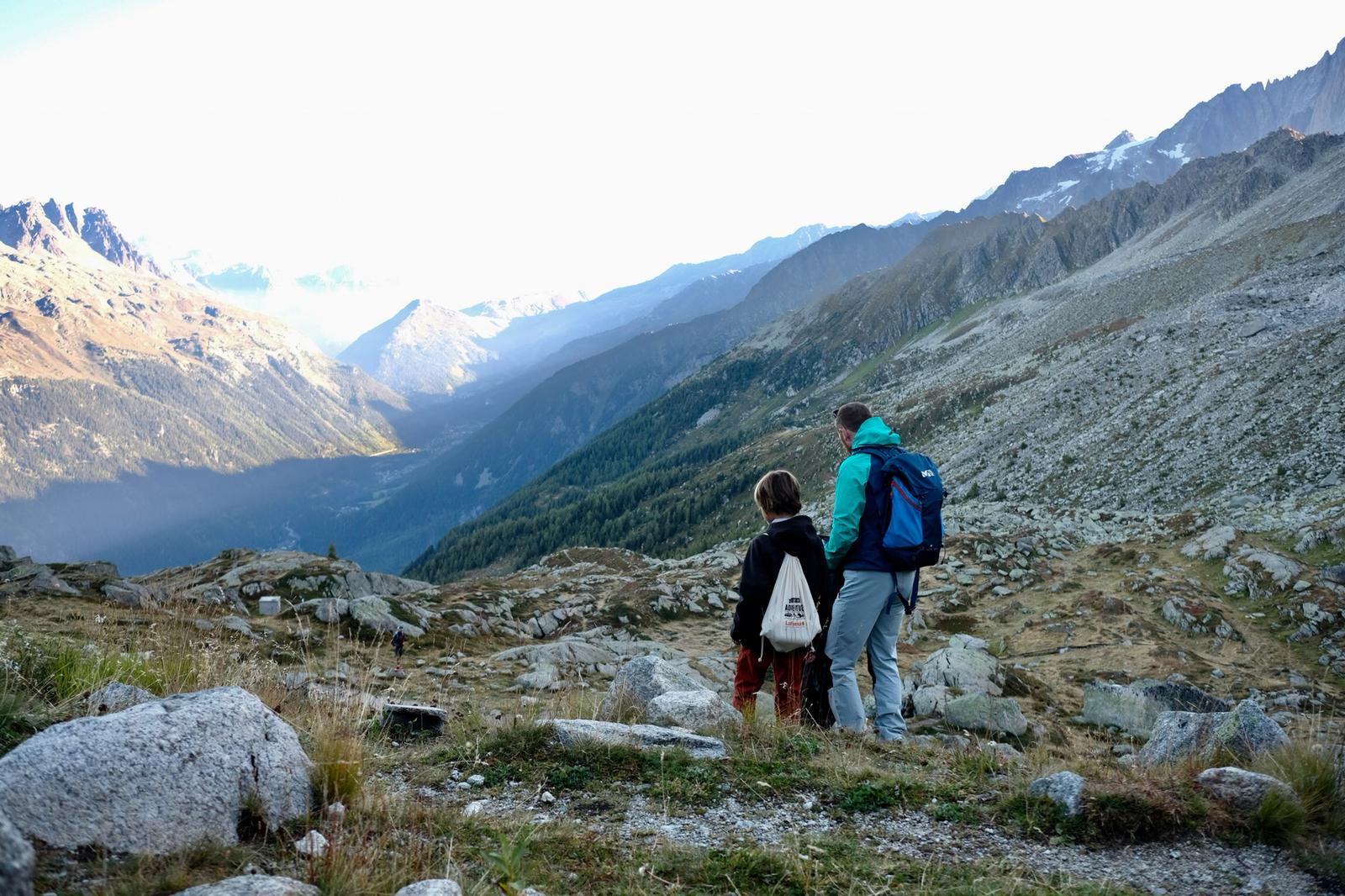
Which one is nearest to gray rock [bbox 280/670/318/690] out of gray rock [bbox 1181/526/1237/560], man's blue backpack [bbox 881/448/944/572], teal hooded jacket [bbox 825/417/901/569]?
teal hooded jacket [bbox 825/417/901/569]

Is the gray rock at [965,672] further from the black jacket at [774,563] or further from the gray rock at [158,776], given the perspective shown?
the gray rock at [158,776]

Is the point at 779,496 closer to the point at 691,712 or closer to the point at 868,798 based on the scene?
the point at 691,712

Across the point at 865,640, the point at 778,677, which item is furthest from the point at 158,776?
the point at 865,640

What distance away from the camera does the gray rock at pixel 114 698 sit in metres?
4.98

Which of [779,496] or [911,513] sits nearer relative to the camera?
[911,513]

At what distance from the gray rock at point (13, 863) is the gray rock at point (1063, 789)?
209 inches

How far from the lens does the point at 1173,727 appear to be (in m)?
6.22

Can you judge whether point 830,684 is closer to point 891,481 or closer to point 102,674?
point 891,481

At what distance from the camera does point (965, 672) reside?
505 inches

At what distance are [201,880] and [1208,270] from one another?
9135cm

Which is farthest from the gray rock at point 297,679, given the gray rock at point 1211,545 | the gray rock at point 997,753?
the gray rock at point 1211,545

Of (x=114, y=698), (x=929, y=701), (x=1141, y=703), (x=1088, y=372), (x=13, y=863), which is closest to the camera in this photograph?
(x=13, y=863)

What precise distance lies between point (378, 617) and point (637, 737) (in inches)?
514

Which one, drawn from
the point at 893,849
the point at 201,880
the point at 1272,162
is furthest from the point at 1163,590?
the point at 1272,162
